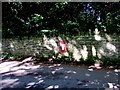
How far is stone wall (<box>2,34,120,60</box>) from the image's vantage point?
5.87m

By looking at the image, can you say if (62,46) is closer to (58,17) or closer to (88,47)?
(88,47)

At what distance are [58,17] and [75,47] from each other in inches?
103

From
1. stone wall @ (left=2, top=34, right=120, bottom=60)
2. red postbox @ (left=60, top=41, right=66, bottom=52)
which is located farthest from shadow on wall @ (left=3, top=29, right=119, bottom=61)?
red postbox @ (left=60, top=41, right=66, bottom=52)

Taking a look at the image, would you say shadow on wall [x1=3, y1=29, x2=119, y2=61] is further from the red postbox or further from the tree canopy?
the tree canopy

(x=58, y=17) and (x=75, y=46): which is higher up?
(x=58, y=17)

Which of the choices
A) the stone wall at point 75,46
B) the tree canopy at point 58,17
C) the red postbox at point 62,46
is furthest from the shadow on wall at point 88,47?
the tree canopy at point 58,17

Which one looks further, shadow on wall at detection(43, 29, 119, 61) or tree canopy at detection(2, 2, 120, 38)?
tree canopy at detection(2, 2, 120, 38)

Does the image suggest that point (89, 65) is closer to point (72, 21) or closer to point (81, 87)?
point (81, 87)

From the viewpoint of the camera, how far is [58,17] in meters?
7.71

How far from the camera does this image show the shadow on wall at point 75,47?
592 cm

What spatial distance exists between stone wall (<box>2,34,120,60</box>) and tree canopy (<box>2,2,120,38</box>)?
1.82 ft

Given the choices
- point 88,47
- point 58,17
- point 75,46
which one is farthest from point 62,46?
point 58,17

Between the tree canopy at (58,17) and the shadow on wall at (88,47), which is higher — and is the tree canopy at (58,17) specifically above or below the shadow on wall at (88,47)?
above

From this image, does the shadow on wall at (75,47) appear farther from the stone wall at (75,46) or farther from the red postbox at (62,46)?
the red postbox at (62,46)
